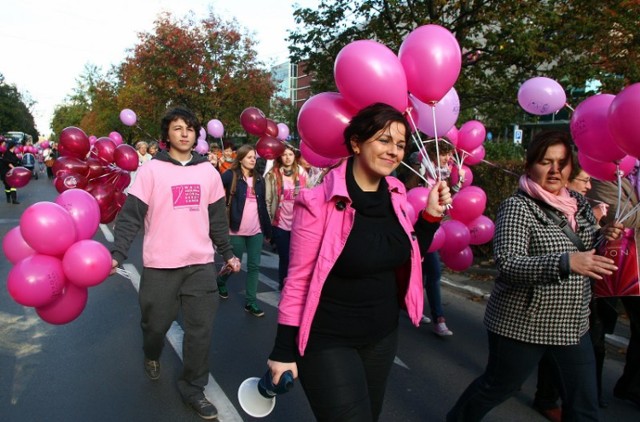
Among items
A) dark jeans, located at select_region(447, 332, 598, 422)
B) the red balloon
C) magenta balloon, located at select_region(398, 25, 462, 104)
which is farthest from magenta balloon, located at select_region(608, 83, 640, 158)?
the red balloon

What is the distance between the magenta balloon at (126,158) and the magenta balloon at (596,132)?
17.2 feet

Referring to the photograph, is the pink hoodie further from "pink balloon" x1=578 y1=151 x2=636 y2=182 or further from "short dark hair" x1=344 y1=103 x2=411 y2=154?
"pink balloon" x1=578 y1=151 x2=636 y2=182

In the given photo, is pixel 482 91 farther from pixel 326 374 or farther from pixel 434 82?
pixel 326 374

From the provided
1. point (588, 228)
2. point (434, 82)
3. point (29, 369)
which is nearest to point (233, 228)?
point (29, 369)

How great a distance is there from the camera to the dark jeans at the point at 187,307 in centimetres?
343

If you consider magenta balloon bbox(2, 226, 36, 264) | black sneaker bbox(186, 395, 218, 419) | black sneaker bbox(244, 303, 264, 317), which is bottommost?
black sneaker bbox(244, 303, 264, 317)

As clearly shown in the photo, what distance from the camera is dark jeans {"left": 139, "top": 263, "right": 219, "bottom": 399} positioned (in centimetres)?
343

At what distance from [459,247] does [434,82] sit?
2592 mm

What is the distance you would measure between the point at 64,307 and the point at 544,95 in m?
4.17

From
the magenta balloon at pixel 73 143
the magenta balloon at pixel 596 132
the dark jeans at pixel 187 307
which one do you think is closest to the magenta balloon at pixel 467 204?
the magenta balloon at pixel 596 132

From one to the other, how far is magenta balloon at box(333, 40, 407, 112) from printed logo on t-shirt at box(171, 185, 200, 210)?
4.53 ft

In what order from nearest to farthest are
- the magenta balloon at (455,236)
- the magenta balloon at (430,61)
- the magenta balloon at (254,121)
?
the magenta balloon at (430,61) < the magenta balloon at (455,236) < the magenta balloon at (254,121)

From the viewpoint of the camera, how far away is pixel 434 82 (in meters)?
2.75

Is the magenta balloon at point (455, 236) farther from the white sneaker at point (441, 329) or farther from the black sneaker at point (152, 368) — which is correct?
the black sneaker at point (152, 368)
